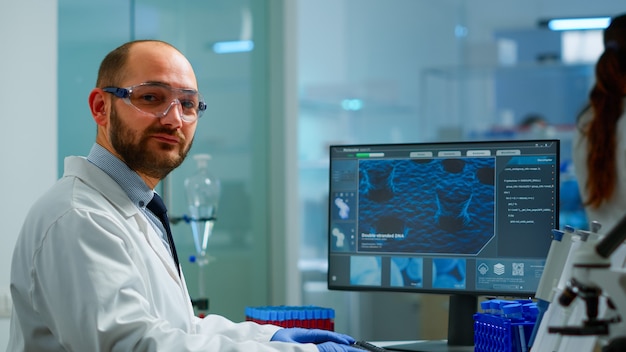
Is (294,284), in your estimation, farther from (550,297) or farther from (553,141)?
(550,297)

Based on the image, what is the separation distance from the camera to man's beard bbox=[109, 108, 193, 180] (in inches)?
76.6

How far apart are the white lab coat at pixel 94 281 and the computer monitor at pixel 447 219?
0.60 metres

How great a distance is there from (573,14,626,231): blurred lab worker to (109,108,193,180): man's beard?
1.56 metres

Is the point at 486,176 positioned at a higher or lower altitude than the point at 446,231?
higher

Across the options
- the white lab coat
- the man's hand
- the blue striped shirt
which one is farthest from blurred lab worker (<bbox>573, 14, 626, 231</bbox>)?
the blue striped shirt

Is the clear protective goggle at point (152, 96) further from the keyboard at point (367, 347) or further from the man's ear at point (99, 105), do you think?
the keyboard at point (367, 347)

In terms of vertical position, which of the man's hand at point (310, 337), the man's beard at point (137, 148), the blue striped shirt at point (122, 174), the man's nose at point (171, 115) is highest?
the man's nose at point (171, 115)

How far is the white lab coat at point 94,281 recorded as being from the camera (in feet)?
5.13

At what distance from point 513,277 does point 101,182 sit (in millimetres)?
1040

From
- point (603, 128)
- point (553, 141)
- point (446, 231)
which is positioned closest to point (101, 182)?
point (446, 231)

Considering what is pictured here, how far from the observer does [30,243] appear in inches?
66.7

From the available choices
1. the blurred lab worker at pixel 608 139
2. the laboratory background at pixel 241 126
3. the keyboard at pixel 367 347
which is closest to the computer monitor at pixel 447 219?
the keyboard at pixel 367 347

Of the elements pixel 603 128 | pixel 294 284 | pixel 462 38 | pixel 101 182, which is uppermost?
pixel 462 38

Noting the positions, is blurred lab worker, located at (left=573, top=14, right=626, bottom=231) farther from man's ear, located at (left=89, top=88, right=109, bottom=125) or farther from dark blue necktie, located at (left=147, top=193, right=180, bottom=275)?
man's ear, located at (left=89, top=88, right=109, bottom=125)
